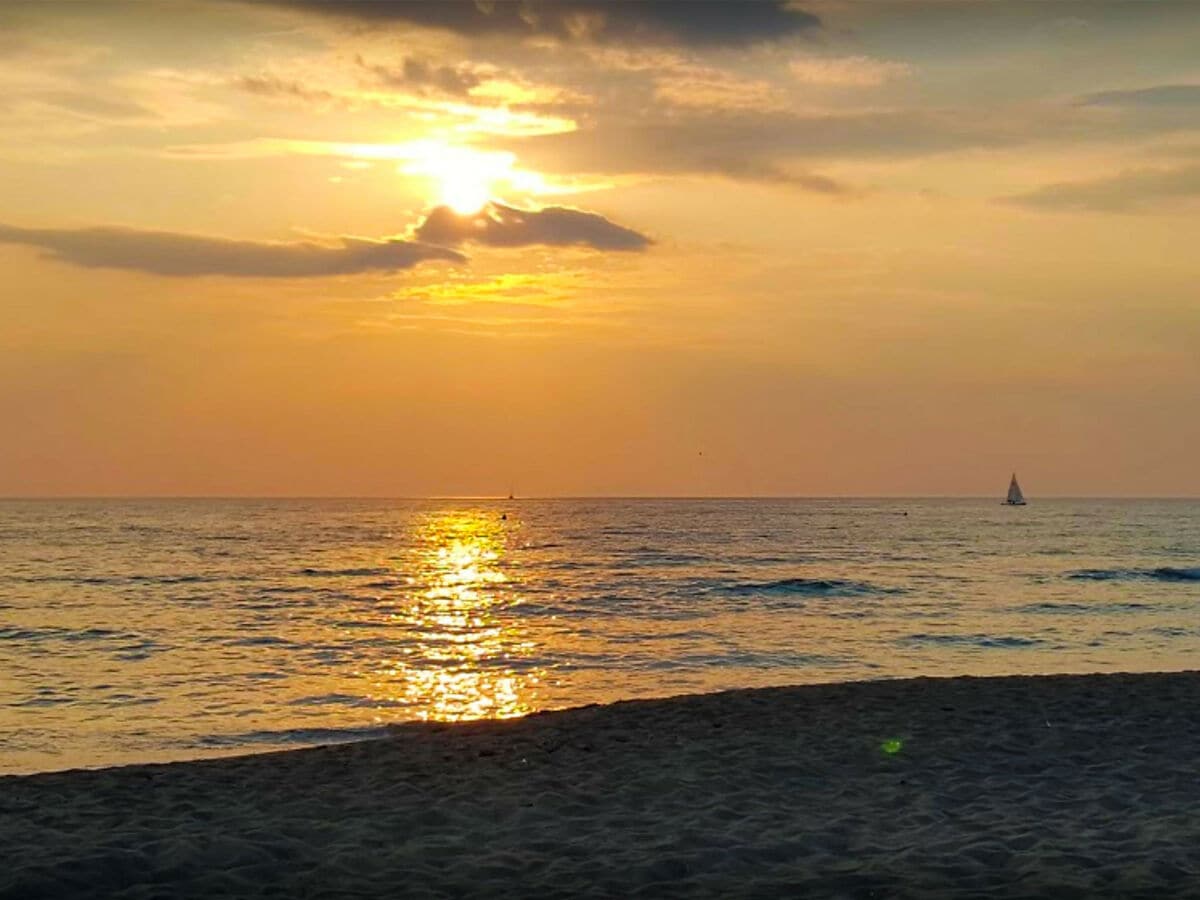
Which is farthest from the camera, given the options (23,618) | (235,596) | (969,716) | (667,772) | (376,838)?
(235,596)

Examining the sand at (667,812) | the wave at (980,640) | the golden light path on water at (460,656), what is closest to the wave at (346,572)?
the golden light path on water at (460,656)

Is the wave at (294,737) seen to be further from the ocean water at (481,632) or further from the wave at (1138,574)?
the wave at (1138,574)

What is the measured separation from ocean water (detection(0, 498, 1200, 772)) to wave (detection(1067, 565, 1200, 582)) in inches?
6.3

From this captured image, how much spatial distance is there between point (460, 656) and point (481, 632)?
6.07m

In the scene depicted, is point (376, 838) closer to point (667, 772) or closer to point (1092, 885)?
point (667, 772)

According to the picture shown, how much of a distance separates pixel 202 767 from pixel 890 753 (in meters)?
8.21

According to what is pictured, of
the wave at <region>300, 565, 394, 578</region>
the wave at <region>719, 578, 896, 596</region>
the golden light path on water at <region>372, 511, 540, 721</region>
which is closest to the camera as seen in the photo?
the golden light path on water at <region>372, 511, 540, 721</region>

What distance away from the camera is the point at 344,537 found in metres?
114

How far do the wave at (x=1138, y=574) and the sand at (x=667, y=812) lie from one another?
148 ft

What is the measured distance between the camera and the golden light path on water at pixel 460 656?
900 inches

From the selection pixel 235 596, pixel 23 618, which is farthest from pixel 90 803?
pixel 235 596

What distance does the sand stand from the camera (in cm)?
988

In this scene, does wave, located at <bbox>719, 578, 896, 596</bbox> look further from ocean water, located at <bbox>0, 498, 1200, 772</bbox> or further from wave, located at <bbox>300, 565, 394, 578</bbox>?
wave, located at <bbox>300, 565, 394, 578</bbox>

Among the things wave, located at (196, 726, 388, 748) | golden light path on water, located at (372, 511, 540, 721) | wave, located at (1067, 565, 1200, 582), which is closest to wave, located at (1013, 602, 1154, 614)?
wave, located at (1067, 565, 1200, 582)
